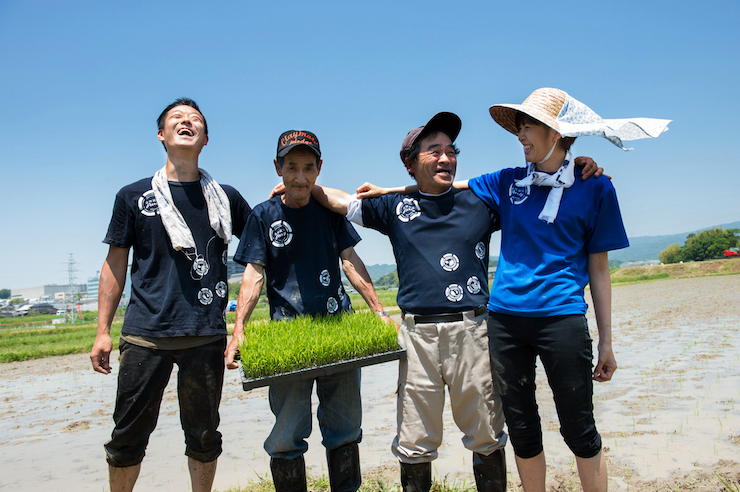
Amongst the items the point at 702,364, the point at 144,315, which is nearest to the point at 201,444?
the point at 144,315

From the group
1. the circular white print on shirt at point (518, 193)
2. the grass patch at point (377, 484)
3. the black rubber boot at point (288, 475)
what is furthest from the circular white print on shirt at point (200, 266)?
the circular white print on shirt at point (518, 193)

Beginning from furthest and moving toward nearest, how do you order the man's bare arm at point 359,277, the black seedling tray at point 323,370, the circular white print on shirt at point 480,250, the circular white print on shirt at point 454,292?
1. the man's bare arm at point 359,277
2. the circular white print on shirt at point 480,250
3. the circular white print on shirt at point 454,292
4. the black seedling tray at point 323,370

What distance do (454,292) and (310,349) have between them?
0.91m

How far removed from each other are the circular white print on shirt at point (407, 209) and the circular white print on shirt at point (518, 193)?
569 millimetres

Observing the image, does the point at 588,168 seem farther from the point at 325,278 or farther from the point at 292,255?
the point at 292,255

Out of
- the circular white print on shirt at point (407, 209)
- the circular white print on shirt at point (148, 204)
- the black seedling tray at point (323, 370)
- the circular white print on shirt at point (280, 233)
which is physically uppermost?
the circular white print on shirt at point (148, 204)

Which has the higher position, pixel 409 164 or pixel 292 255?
pixel 409 164

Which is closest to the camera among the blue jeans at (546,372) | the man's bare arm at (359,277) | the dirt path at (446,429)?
the blue jeans at (546,372)

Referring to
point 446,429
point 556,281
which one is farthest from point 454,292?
point 446,429

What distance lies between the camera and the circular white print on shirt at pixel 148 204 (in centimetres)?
292

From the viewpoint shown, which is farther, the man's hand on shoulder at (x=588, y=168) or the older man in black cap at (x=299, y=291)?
the older man in black cap at (x=299, y=291)

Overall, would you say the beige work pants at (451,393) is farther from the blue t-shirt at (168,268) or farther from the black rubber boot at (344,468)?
the blue t-shirt at (168,268)

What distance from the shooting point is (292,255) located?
118 inches

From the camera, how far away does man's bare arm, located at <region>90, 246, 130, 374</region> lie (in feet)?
9.55
